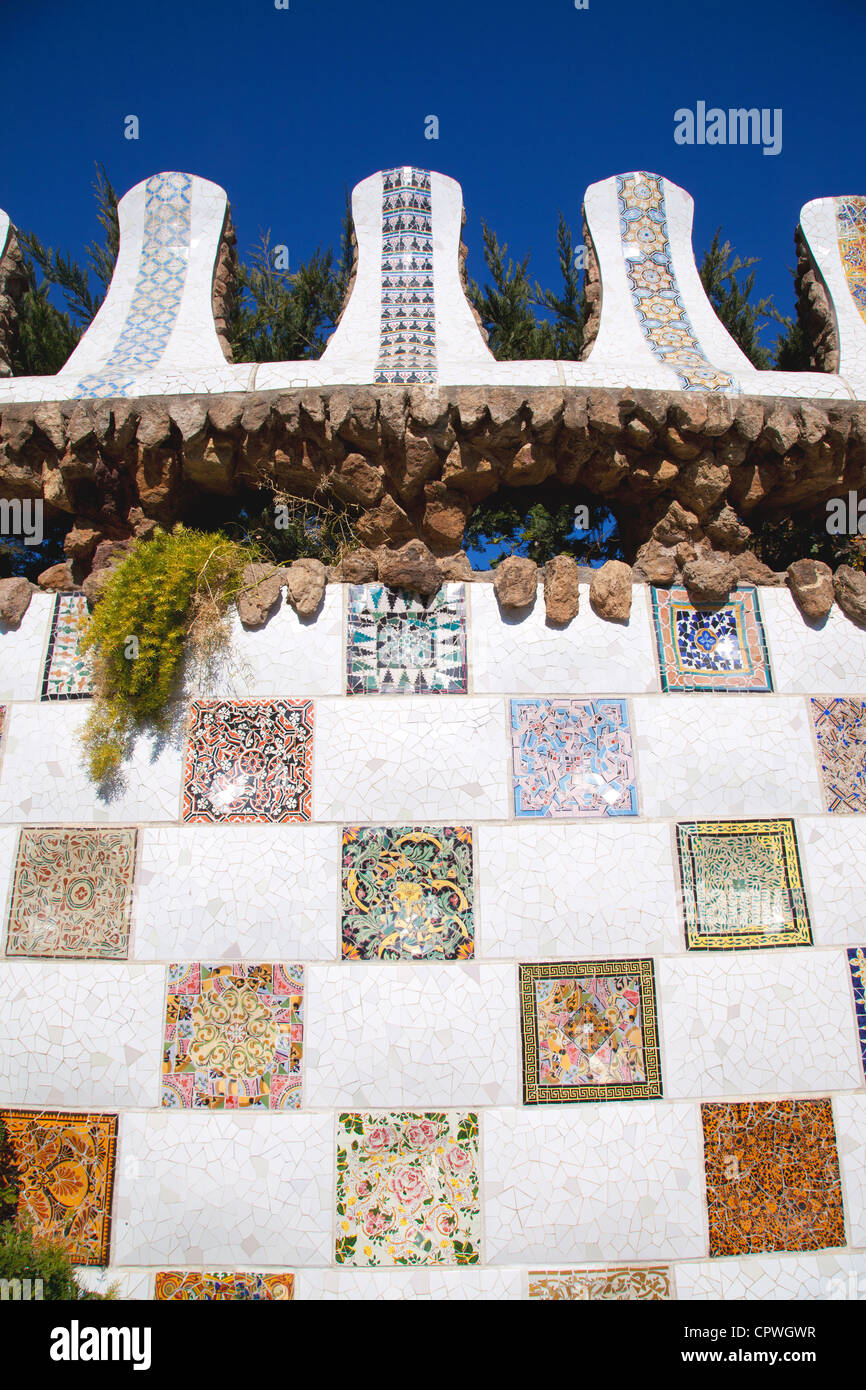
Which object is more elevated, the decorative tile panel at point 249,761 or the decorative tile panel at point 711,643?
the decorative tile panel at point 711,643

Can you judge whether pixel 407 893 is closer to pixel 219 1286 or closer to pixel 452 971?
pixel 452 971

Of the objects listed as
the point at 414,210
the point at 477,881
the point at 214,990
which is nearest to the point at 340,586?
the point at 477,881

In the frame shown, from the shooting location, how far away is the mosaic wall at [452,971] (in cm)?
326

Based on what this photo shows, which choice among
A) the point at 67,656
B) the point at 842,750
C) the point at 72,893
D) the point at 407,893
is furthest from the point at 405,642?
the point at 842,750

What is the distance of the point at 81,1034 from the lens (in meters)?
3.43

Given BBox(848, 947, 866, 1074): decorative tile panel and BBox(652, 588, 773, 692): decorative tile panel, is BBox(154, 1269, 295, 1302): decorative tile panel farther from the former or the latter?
BBox(652, 588, 773, 692): decorative tile panel

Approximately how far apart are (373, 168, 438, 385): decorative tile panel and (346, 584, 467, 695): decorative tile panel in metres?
1.29

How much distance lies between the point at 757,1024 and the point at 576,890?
3.08ft

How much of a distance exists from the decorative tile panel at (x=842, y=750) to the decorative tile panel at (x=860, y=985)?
628mm

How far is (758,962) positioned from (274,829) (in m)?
2.18

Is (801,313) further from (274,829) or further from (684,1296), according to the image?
(684,1296)

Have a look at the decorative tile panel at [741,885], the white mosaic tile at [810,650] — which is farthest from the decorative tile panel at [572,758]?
the white mosaic tile at [810,650]

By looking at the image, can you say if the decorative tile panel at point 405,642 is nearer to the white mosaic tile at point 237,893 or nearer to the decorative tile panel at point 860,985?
the white mosaic tile at point 237,893

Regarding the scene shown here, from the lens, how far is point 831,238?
490 cm
